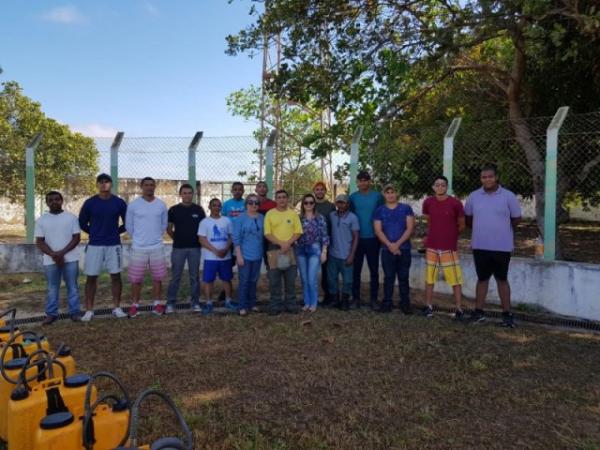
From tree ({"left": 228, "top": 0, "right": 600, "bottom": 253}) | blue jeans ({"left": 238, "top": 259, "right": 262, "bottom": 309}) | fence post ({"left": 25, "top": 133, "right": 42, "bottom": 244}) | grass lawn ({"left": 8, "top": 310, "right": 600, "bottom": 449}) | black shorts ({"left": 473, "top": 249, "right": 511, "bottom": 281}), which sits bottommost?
grass lawn ({"left": 8, "top": 310, "right": 600, "bottom": 449})

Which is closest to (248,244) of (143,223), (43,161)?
(143,223)

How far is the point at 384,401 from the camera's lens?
3488 millimetres

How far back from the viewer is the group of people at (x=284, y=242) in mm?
5469

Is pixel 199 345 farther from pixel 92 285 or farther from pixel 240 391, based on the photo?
pixel 92 285

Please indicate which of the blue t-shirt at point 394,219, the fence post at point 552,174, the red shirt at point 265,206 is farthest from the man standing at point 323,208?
the fence post at point 552,174

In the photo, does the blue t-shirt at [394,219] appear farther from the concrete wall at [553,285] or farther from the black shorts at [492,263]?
the concrete wall at [553,285]

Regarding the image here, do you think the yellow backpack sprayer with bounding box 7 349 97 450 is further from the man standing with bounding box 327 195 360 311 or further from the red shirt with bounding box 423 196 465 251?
the red shirt with bounding box 423 196 465 251

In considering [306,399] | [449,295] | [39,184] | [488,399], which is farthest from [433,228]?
[39,184]

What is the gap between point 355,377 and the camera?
395 cm

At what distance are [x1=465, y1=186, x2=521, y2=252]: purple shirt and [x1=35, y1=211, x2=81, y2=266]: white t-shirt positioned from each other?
14.9 feet

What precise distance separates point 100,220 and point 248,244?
173 cm

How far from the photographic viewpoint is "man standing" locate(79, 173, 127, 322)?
5.66 meters

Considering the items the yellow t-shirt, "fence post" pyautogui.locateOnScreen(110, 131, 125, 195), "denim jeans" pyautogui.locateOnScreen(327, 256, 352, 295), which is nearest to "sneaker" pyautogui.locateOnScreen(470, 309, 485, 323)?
"denim jeans" pyautogui.locateOnScreen(327, 256, 352, 295)

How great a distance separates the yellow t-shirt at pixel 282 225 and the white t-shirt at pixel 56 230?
220cm
